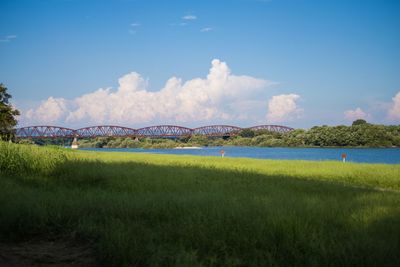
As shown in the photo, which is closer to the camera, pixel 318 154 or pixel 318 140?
pixel 318 154

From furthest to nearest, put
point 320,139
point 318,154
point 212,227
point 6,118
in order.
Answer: point 320,139, point 318,154, point 6,118, point 212,227

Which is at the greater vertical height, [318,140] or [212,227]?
[318,140]

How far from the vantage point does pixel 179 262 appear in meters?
6.16

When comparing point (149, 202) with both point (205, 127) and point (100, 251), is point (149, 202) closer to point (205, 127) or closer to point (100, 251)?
point (100, 251)

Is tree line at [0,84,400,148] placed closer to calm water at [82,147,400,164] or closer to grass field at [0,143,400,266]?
calm water at [82,147,400,164]

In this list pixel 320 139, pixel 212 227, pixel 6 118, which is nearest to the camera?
pixel 212 227

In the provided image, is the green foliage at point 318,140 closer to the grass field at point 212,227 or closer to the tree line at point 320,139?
the tree line at point 320,139

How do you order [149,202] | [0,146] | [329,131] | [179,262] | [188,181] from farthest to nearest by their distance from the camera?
1. [329,131]
2. [0,146]
3. [188,181]
4. [149,202]
5. [179,262]

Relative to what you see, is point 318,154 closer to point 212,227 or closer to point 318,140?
point 318,140

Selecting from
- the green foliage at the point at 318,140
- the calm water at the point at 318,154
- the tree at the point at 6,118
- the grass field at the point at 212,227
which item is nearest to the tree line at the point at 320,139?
the green foliage at the point at 318,140

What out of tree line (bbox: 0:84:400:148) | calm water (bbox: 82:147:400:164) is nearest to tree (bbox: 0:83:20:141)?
calm water (bbox: 82:147:400:164)

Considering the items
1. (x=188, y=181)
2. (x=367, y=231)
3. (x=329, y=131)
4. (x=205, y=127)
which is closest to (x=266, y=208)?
(x=367, y=231)

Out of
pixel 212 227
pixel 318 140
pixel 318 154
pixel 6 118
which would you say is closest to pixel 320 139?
pixel 318 140

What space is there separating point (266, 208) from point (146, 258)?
3168 mm
